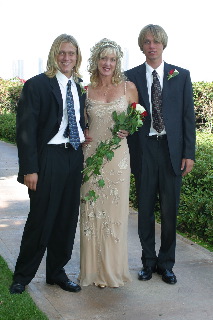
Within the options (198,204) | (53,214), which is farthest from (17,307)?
(198,204)

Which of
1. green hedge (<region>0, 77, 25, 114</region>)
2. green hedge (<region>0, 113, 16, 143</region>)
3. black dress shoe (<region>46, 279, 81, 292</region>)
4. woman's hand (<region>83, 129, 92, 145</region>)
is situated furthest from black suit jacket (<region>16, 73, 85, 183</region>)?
green hedge (<region>0, 77, 25, 114</region>)

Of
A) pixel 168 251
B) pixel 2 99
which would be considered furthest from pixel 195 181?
pixel 2 99

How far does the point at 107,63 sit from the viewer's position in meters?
4.11

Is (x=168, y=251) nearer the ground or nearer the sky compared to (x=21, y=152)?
nearer the ground

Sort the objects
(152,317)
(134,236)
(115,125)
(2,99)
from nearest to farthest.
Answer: (152,317) < (115,125) < (134,236) < (2,99)

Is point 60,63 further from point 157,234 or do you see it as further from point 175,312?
point 157,234

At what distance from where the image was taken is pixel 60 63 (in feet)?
13.0

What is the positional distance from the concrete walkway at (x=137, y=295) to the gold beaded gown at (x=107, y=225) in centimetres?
14

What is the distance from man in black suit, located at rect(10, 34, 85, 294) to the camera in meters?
3.87

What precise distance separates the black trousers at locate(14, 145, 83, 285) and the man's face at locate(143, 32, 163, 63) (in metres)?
0.99

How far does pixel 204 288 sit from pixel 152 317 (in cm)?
74

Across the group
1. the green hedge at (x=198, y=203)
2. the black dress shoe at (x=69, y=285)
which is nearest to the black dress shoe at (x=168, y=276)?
the black dress shoe at (x=69, y=285)

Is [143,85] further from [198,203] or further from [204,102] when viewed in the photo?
[204,102]

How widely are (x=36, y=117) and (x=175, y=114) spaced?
47.2 inches
